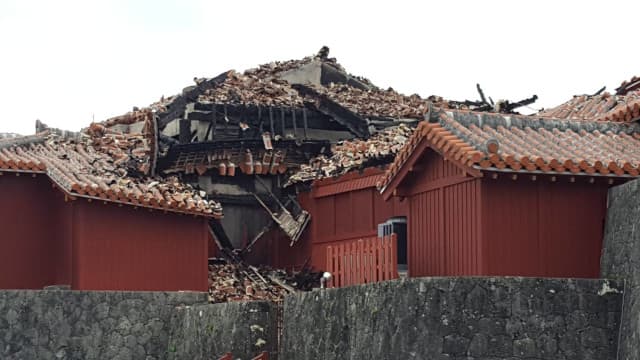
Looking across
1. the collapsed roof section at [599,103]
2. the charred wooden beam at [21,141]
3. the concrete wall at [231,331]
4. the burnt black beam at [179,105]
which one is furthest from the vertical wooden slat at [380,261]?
the burnt black beam at [179,105]

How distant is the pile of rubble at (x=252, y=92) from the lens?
101 ft

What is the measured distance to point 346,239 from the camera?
1078 inches

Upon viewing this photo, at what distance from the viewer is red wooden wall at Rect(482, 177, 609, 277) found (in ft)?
58.5

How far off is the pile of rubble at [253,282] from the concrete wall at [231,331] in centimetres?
275

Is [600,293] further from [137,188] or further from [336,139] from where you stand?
[336,139]

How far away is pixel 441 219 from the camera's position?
19.2 metres

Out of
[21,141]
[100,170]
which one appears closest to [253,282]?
[100,170]

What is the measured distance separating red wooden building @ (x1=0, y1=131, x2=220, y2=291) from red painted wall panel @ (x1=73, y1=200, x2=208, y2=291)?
0.06 feet

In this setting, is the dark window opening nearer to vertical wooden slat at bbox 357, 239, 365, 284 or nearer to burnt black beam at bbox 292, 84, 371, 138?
vertical wooden slat at bbox 357, 239, 365, 284

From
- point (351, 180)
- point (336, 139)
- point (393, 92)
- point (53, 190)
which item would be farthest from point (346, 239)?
point (393, 92)

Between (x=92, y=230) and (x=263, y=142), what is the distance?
6.58m

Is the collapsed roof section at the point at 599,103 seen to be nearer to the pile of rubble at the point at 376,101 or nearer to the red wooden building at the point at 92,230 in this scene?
the red wooden building at the point at 92,230

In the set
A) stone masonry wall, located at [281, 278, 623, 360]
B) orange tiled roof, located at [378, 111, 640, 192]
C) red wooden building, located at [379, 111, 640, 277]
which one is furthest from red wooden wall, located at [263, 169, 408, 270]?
stone masonry wall, located at [281, 278, 623, 360]

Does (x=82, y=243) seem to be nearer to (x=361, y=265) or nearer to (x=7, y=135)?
(x=7, y=135)
